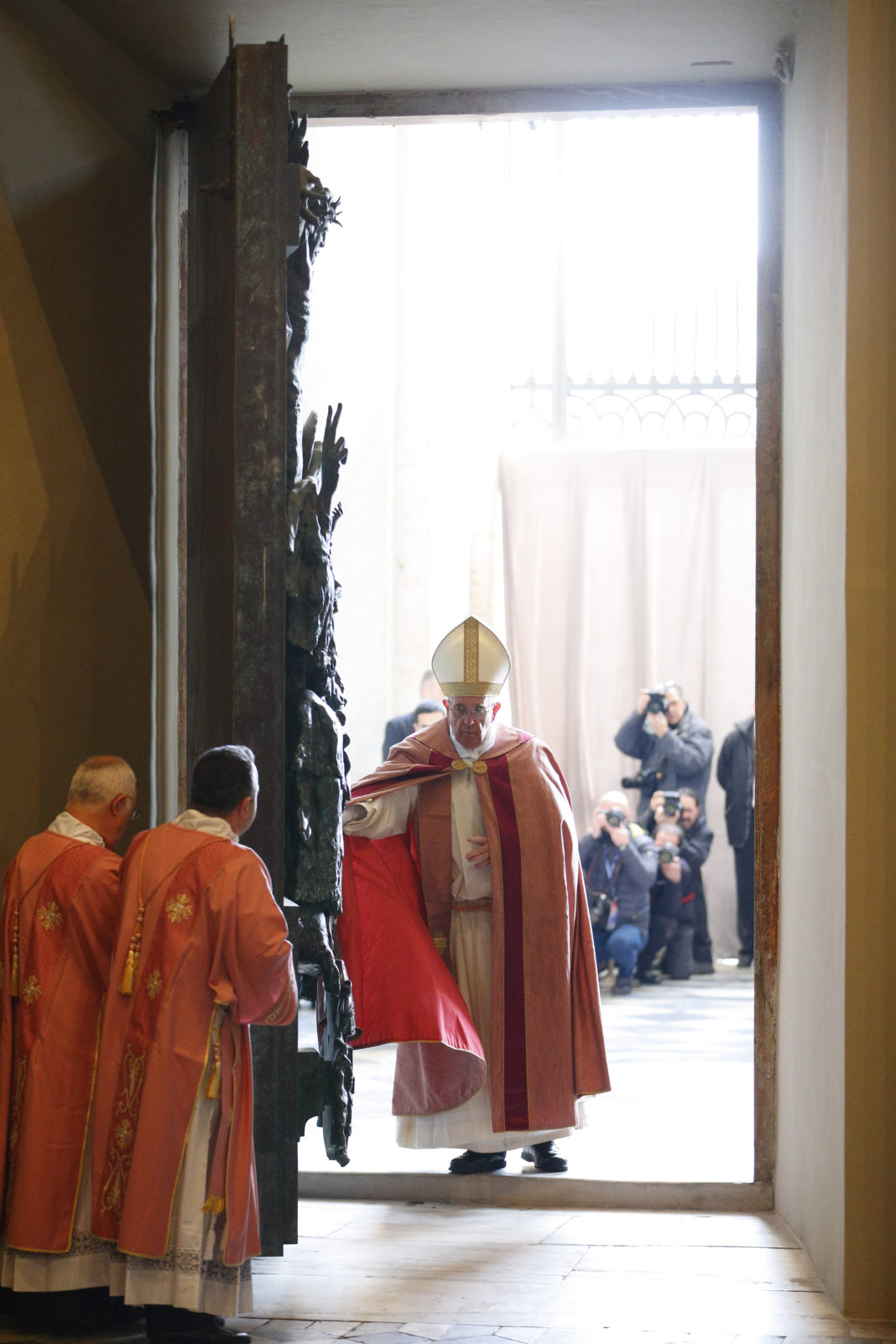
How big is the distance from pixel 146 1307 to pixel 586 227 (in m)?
9.77

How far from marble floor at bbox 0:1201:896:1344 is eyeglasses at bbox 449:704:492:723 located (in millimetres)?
1517

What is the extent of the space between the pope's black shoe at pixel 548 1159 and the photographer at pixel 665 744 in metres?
5.06

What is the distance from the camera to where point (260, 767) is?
3.78 m

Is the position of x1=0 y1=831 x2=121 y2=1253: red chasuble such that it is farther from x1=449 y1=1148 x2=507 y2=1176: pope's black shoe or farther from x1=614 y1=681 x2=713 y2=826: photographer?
x1=614 y1=681 x2=713 y2=826: photographer

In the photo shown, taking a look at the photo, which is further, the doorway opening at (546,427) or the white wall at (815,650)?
the doorway opening at (546,427)

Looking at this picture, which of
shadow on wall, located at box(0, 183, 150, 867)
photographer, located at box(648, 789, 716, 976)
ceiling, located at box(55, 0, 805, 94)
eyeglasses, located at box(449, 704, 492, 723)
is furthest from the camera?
photographer, located at box(648, 789, 716, 976)

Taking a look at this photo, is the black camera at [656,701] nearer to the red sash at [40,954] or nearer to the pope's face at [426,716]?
the pope's face at [426,716]

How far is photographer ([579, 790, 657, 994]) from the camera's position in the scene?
367 inches

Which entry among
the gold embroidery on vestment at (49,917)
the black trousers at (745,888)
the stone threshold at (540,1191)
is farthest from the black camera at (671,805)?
the gold embroidery on vestment at (49,917)

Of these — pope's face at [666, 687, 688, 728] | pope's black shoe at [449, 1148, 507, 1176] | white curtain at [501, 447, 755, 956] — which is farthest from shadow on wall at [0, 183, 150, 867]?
white curtain at [501, 447, 755, 956]

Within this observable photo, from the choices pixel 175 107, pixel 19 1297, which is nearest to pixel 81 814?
pixel 19 1297

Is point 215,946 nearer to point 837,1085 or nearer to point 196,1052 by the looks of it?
point 196,1052

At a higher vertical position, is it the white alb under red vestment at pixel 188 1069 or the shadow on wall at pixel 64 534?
the shadow on wall at pixel 64 534

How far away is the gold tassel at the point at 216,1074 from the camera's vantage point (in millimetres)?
3385
